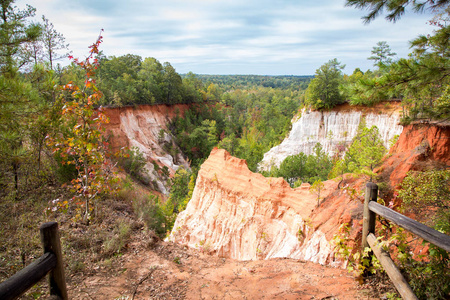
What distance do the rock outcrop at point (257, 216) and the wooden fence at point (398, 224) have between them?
85.6 inches

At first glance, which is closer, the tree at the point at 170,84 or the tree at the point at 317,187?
the tree at the point at 317,187

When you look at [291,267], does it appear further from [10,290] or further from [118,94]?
[118,94]

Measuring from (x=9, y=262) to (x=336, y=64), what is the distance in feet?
91.3

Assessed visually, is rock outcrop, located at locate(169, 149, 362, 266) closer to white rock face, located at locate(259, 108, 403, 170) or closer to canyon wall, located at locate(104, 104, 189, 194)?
canyon wall, located at locate(104, 104, 189, 194)

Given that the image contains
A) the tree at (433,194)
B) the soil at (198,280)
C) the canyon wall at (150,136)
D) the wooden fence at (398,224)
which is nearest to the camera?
the wooden fence at (398,224)

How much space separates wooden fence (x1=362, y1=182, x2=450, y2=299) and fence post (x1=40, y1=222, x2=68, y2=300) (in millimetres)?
3372

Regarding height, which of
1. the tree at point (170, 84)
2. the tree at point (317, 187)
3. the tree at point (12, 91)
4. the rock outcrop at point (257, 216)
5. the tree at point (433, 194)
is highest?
the tree at point (170, 84)

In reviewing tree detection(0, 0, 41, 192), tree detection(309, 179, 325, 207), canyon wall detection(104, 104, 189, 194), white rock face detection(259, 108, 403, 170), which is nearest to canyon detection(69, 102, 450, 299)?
tree detection(309, 179, 325, 207)

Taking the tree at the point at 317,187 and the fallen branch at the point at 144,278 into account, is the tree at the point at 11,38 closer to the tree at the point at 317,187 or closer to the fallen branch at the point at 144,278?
the fallen branch at the point at 144,278

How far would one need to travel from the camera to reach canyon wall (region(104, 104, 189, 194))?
26.1 meters

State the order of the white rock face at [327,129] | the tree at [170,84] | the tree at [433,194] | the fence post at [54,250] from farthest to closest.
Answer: the tree at [170,84] < the white rock face at [327,129] < the tree at [433,194] < the fence post at [54,250]

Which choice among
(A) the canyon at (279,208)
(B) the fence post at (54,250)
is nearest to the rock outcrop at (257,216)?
(A) the canyon at (279,208)

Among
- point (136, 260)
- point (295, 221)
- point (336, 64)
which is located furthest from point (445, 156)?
point (336, 64)

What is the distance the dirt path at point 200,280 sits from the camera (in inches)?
147
